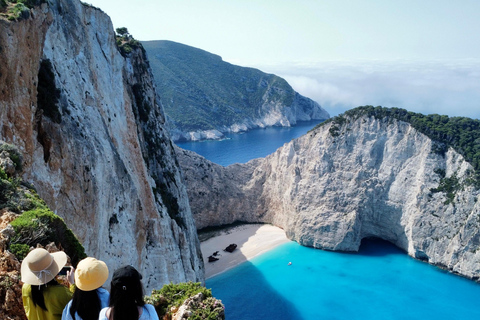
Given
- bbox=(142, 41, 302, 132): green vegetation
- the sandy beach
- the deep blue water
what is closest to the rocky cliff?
bbox=(142, 41, 302, 132): green vegetation

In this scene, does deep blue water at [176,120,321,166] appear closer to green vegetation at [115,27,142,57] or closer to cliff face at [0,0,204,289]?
green vegetation at [115,27,142,57]

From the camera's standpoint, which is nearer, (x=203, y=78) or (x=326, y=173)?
(x=326, y=173)

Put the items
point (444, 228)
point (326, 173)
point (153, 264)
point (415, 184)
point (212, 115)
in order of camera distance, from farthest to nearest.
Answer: point (212, 115)
point (326, 173)
point (415, 184)
point (444, 228)
point (153, 264)

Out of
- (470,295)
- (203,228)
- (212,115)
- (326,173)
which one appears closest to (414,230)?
(470,295)

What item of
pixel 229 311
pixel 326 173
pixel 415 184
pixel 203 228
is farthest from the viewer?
pixel 203 228

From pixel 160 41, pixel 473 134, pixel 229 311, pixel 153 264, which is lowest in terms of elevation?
pixel 229 311

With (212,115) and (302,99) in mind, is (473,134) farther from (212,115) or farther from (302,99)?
(302,99)

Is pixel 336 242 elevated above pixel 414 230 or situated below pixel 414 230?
below
